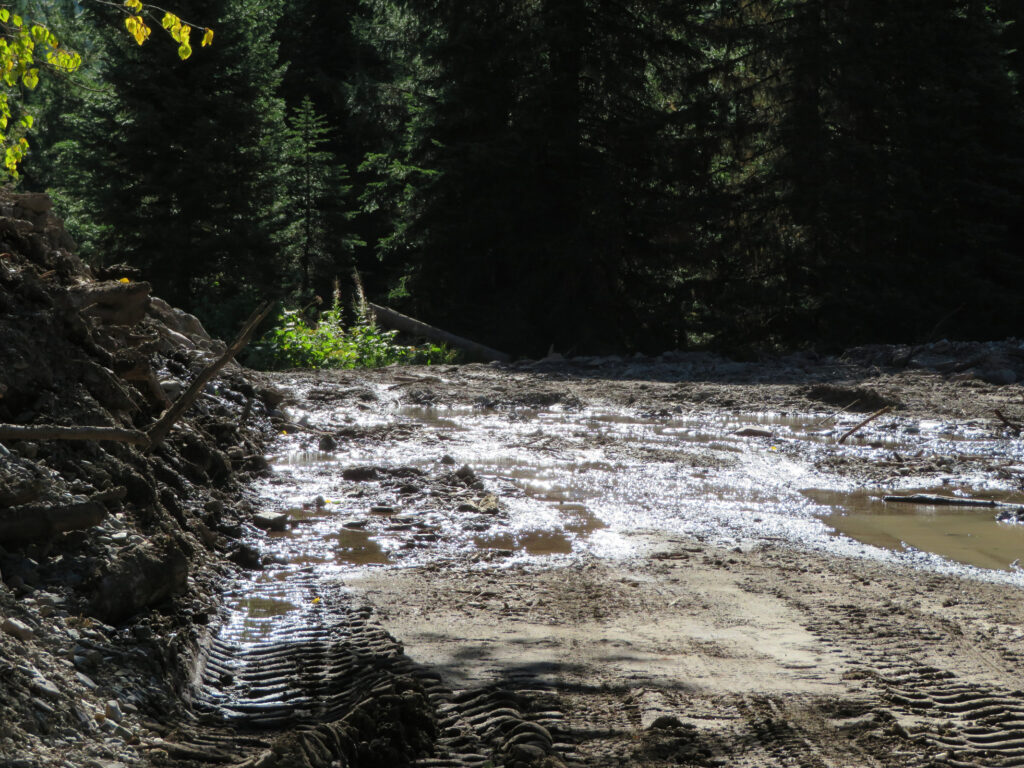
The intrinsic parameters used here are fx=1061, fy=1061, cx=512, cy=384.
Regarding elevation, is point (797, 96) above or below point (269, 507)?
above

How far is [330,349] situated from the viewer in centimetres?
1739

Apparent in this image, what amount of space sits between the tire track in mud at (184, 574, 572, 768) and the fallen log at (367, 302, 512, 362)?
1498 cm

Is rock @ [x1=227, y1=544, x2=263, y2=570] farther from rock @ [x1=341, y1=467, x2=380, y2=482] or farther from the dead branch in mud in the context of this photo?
the dead branch in mud

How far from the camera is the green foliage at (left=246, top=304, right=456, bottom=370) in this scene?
17.1m

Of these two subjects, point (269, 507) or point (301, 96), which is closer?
point (269, 507)

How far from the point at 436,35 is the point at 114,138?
7.00 metres

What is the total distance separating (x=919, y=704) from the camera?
420 centimetres

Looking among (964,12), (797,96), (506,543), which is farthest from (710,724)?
(964,12)

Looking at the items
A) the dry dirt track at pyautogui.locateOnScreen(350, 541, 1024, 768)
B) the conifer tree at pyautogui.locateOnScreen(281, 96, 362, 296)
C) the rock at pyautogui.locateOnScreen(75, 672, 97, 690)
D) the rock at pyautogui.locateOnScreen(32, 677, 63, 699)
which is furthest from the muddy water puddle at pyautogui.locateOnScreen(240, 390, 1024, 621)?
the conifer tree at pyautogui.locateOnScreen(281, 96, 362, 296)

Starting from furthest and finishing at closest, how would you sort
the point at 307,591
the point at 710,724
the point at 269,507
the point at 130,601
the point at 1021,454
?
the point at 1021,454 → the point at 269,507 → the point at 307,591 → the point at 130,601 → the point at 710,724

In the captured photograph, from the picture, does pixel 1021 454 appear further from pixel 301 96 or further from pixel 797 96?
pixel 301 96

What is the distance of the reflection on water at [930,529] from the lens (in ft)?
23.4

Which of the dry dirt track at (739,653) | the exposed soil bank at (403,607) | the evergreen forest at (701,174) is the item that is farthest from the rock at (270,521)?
the evergreen forest at (701,174)

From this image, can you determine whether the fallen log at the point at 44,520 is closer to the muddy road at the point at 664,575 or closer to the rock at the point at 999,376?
the muddy road at the point at 664,575
